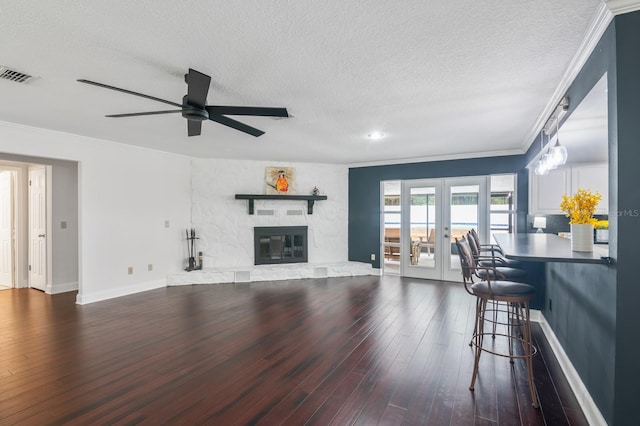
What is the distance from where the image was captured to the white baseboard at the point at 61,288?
5.19m

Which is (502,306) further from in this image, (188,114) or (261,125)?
(188,114)

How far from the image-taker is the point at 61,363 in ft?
8.87

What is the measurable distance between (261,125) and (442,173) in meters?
3.86

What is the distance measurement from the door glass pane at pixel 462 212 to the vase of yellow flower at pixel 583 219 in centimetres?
362

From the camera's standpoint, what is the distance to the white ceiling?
173 cm

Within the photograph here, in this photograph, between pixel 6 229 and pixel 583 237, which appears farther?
pixel 6 229

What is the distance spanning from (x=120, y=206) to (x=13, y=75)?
9.29 ft

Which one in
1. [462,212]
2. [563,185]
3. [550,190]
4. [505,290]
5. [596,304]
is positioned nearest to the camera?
[596,304]

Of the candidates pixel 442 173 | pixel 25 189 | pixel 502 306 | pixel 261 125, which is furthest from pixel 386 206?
pixel 25 189

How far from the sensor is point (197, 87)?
88.9 inches

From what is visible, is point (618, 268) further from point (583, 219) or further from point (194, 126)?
point (194, 126)

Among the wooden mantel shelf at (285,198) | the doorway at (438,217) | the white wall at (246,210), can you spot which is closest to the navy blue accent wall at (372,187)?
the doorway at (438,217)

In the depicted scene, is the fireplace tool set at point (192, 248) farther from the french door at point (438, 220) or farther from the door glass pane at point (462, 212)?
the door glass pane at point (462, 212)

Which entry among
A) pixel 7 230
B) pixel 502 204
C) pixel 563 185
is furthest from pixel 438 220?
pixel 7 230
